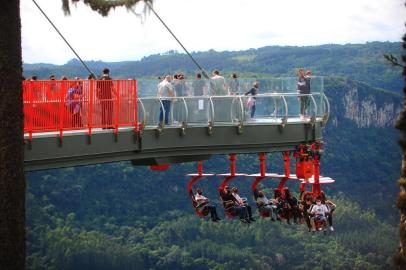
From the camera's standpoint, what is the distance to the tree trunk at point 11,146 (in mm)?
24250

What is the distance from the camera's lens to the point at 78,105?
105 feet

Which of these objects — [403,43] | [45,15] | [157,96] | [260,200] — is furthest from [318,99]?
[403,43]

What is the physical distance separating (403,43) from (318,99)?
15.1m

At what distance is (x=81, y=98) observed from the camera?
3188 cm

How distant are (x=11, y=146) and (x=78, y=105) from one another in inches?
298

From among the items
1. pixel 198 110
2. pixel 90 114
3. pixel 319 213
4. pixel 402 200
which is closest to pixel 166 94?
pixel 198 110

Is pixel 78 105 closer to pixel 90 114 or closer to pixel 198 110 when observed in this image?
pixel 90 114

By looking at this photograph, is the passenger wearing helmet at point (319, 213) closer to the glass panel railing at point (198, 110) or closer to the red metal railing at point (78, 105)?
the glass panel railing at point (198, 110)

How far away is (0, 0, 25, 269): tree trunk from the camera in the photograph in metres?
24.2

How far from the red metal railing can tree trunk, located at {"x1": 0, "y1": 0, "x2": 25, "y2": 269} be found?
5168mm

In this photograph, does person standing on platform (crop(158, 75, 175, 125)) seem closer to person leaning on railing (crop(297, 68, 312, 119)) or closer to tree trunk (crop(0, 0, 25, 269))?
person leaning on railing (crop(297, 68, 312, 119))

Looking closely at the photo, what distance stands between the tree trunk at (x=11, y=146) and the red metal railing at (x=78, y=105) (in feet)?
17.0

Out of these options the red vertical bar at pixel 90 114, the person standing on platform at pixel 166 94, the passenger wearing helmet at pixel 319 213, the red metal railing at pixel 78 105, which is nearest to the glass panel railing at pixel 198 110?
the person standing on platform at pixel 166 94

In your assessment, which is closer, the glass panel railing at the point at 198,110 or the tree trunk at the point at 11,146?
the tree trunk at the point at 11,146
